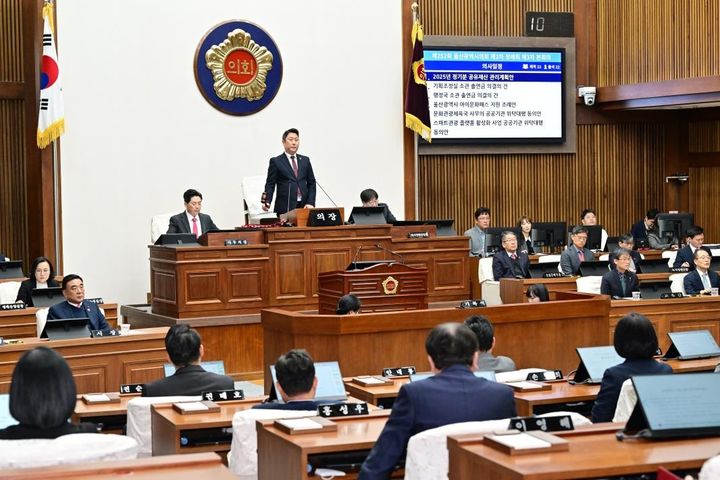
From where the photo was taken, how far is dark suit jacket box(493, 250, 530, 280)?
36.3ft

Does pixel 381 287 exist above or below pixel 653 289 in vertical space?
above

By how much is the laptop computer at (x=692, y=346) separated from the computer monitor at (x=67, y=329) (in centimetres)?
384

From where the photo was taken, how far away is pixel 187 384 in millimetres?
5340

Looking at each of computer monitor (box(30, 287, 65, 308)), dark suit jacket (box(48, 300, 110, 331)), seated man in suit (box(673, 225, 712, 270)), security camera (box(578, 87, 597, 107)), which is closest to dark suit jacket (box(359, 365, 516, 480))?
dark suit jacket (box(48, 300, 110, 331))

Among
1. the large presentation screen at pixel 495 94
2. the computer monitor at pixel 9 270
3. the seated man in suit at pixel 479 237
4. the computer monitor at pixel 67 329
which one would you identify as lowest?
the computer monitor at pixel 67 329

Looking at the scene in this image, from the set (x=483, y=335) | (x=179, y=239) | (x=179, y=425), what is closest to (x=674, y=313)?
(x=483, y=335)

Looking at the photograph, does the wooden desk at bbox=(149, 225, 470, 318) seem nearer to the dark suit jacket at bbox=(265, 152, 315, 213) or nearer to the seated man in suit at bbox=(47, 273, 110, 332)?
the dark suit jacket at bbox=(265, 152, 315, 213)

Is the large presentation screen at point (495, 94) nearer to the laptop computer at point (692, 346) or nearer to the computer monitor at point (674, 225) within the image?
the computer monitor at point (674, 225)

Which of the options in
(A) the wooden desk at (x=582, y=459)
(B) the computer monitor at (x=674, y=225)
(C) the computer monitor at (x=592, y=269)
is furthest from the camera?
(B) the computer monitor at (x=674, y=225)

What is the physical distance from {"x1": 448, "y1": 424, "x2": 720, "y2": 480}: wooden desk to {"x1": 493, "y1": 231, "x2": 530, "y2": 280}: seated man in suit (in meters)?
7.74

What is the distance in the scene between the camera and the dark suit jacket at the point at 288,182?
35.4 feet

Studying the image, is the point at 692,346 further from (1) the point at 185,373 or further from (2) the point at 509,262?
(2) the point at 509,262

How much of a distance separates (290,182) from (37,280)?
2.63 m

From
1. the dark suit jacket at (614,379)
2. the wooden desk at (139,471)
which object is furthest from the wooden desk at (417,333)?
the wooden desk at (139,471)
